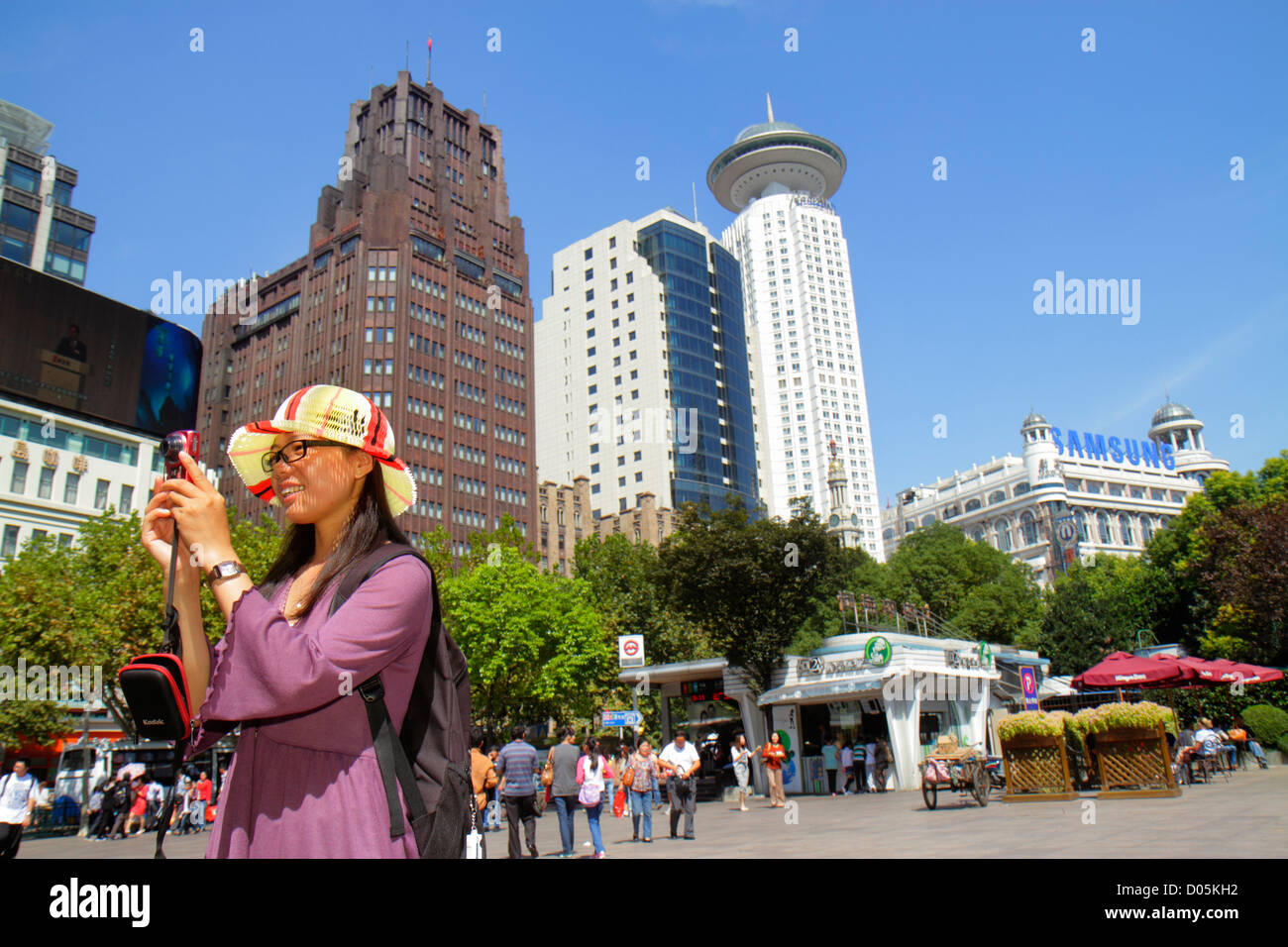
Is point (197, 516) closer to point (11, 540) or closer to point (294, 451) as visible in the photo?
point (294, 451)

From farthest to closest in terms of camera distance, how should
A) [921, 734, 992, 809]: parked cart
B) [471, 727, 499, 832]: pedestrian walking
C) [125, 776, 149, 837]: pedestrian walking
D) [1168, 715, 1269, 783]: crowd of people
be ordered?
[125, 776, 149, 837]: pedestrian walking → [1168, 715, 1269, 783]: crowd of people → [921, 734, 992, 809]: parked cart → [471, 727, 499, 832]: pedestrian walking

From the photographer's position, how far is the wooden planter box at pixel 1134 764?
51.8ft

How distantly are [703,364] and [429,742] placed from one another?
10672 centimetres

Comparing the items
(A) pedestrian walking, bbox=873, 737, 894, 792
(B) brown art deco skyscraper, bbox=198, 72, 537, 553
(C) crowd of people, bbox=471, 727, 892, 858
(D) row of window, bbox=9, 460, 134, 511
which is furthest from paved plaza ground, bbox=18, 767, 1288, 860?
(B) brown art deco skyscraper, bbox=198, 72, 537, 553

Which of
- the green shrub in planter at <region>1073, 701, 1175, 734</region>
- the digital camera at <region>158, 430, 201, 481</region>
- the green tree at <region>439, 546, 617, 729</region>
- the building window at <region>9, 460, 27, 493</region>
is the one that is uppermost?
the building window at <region>9, 460, 27, 493</region>

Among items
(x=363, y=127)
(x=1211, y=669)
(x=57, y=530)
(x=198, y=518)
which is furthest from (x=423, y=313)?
(x=198, y=518)

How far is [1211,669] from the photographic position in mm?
20516

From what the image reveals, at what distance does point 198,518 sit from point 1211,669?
80.1 feet

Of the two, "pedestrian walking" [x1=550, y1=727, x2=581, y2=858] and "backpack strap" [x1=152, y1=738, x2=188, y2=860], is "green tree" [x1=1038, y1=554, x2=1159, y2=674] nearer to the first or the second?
"pedestrian walking" [x1=550, y1=727, x2=581, y2=858]

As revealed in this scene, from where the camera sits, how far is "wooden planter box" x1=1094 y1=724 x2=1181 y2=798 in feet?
51.8

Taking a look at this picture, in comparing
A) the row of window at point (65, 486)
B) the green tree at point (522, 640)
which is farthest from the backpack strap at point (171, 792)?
the row of window at point (65, 486)

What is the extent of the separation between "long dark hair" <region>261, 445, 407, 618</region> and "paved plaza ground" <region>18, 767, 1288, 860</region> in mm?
6523

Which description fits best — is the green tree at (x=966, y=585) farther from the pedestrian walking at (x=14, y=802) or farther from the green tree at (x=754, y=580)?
the pedestrian walking at (x=14, y=802)
